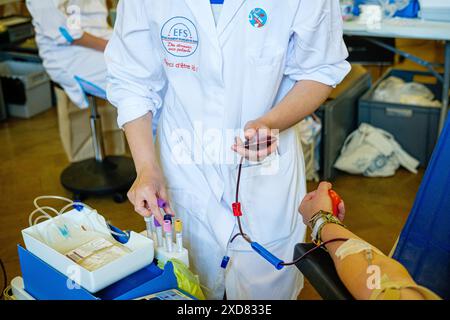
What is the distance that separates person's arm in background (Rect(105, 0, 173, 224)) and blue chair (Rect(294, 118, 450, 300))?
62cm

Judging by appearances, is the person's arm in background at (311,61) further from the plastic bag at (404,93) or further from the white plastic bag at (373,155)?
the plastic bag at (404,93)

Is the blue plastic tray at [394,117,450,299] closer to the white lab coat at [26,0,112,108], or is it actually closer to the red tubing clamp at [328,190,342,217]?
the red tubing clamp at [328,190,342,217]

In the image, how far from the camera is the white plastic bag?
10.7ft

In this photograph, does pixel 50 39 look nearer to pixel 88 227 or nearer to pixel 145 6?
pixel 145 6

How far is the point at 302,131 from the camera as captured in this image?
3010 millimetres

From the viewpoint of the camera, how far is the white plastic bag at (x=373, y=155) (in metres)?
3.27

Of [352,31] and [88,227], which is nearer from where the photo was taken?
[88,227]

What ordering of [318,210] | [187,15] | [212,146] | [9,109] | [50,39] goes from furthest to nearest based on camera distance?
[9,109]
[50,39]
[212,146]
[187,15]
[318,210]

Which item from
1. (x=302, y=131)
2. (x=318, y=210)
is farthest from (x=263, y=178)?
(x=302, y=131)

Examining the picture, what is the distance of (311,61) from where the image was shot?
57.1 inches

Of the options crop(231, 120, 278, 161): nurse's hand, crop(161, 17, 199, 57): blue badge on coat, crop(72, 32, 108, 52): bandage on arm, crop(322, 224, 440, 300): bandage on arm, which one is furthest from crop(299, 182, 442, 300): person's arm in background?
crop(72, 32, 108, 52): bandage on arm

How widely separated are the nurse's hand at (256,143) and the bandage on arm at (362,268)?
0.83 feet

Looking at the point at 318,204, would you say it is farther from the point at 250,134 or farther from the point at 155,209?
the point at 155,209
